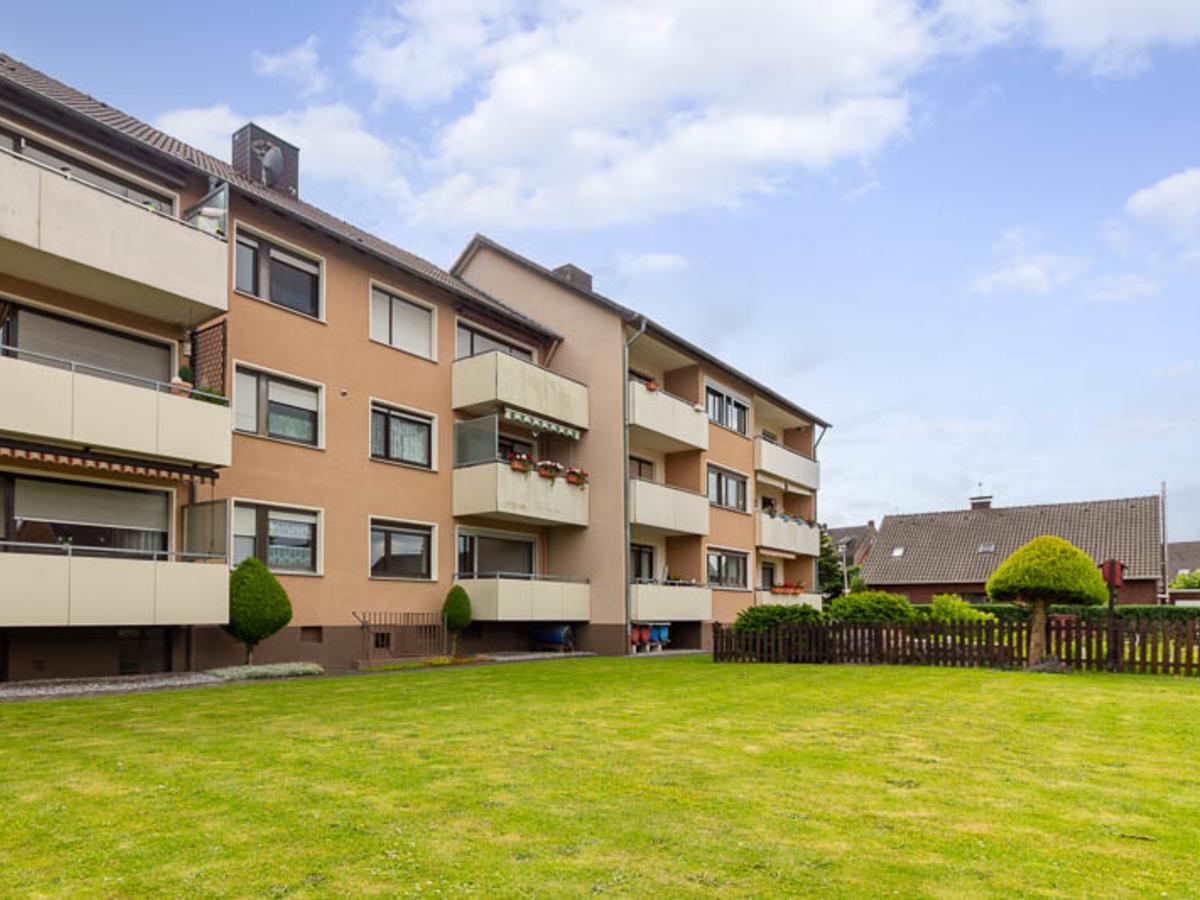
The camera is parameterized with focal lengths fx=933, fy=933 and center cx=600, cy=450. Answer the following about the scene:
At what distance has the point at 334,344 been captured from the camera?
22062 millimetres

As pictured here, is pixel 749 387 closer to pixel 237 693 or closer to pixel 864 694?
pixel 864 694

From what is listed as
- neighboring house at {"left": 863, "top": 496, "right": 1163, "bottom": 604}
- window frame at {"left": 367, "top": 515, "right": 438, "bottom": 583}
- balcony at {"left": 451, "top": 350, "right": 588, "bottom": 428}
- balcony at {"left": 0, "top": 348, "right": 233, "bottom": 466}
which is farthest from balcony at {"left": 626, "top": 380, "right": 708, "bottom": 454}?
neighboring house at {"left": 863, "top": 496, "right": 1163, "bottom": 604}

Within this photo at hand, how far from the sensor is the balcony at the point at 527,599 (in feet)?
79.6

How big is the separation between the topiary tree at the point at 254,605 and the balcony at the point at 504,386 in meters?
8.07

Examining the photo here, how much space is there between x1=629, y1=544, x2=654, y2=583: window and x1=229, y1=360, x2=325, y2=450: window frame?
12.1 metres

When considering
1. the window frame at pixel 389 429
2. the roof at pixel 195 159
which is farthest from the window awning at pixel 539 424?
the roof at pixel 195 159

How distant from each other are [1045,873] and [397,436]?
20.5 meters

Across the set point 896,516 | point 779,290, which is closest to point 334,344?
point 779,290

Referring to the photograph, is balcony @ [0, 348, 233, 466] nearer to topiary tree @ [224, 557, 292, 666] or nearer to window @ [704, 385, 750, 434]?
topiary tree @ [224, 557, 292, 666]

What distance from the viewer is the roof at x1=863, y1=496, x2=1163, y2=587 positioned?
50062mm

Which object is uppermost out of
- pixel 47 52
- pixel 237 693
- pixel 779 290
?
pixel 47 52

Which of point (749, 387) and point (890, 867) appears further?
point (749, 387)

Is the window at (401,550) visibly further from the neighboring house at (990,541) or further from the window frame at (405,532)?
the neighboring house at (990,541)

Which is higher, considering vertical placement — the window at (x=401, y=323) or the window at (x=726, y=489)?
the window at (x=401, y=323)
